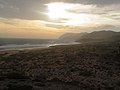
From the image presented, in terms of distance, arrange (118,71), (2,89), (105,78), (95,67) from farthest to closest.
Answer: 1. (95,67)
2. (118,71)
3. (105,78)
4. (2,89)

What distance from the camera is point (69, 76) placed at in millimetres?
35000

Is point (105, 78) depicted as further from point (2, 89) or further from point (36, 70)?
point (2, 89)

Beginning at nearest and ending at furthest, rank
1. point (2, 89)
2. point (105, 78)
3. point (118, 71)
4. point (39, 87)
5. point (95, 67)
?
point (2, 89) → point (39, 87) → point (105, 78) → point (118, 71) → point (95, 67)

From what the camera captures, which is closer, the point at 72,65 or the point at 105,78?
the point at 105,78

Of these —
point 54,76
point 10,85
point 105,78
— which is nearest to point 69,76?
point 54,76

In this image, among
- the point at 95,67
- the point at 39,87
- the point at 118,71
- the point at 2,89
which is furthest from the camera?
the point at 95,67

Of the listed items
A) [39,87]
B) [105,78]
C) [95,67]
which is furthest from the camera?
[95,67]

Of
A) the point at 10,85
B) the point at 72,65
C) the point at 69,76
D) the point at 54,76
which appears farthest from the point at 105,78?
the point at 10,85

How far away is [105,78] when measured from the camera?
33875mm

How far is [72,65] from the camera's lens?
1743 inches

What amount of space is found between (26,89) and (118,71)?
65.0ft

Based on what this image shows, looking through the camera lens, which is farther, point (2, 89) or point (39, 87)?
point (39, 87)

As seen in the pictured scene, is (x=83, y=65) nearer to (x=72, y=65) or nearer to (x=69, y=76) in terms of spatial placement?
(x=72, y=65)

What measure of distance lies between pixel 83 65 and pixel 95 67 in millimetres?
2918
